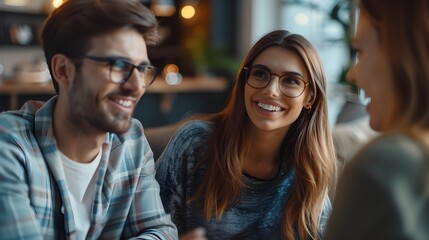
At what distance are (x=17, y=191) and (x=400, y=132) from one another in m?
0.82

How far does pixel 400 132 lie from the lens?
0.87m

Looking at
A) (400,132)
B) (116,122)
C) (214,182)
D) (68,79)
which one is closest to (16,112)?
(68,79)

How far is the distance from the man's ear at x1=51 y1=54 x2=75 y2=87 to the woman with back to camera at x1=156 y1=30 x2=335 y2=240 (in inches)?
22.8

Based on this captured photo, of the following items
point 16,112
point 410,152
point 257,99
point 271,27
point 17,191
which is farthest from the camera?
point 271,27

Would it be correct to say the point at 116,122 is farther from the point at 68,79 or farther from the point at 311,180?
the point at 311,180

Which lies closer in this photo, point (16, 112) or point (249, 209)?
point (16, 112)

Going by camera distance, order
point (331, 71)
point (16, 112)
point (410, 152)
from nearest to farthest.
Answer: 1. point (410, 152)
2. point (16, 112)
3. point (331, 71)

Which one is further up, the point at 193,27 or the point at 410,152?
the point at 410,152

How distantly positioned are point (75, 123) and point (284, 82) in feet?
2.34

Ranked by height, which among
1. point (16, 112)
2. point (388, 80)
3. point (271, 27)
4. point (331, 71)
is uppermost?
point (388, 80)

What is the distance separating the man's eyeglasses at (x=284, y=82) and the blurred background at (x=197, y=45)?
9.67 ft

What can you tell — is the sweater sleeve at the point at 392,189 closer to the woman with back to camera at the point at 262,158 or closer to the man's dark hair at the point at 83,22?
the man's dark hair at the point at 83,22

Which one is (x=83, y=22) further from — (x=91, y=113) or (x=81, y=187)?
(x=81, y=187)

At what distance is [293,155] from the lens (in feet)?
5.81
